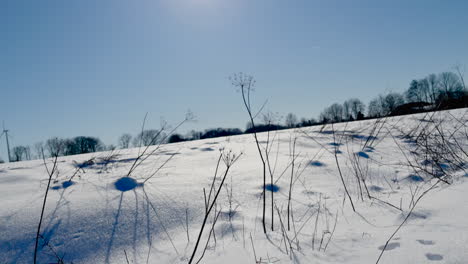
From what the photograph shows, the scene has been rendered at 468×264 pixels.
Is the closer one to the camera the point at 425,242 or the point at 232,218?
the point at 425,242

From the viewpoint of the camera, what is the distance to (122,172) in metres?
2.03

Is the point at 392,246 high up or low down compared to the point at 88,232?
down

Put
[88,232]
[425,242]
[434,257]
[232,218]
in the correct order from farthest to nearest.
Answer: [232,218]
[88,232]
[425,242]
[434,257]

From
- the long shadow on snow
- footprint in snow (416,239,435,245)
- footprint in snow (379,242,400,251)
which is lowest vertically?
footprint in snow (379,242,400,251)

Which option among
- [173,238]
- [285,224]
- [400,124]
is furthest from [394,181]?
[400,124]

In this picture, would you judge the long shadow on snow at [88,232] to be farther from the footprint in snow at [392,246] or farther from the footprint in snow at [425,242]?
the footprint in snow at [425,242]

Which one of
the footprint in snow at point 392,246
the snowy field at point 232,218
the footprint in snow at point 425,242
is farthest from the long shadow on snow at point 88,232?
the footprint in snow at point 425,242

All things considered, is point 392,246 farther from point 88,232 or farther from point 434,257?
point 88,232

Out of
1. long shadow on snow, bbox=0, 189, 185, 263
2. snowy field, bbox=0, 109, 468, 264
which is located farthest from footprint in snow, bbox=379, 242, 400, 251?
long shadow on snow, bbox=0, 189, 185, 263

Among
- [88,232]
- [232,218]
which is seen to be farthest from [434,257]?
[88,232]

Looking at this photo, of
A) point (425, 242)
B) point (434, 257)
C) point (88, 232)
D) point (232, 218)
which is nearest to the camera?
point (434, 257)

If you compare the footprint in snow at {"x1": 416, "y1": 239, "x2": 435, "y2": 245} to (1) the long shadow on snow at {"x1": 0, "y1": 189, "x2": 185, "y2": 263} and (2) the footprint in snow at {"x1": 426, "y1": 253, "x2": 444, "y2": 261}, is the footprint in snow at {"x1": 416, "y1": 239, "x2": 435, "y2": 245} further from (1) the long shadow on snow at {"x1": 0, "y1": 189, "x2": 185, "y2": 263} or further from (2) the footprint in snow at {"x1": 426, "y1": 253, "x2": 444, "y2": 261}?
(1) the long shadow on snow at {"x1": 0, "y1": 189, "x2": 185, "y2": 263}

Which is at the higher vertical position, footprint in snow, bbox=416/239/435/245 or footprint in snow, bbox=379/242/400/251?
footprint in snow, bbox=416/239/435/245

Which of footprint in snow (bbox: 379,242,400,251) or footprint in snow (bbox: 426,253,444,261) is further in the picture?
footprint in snow (bbox: 379,242,400,251)
